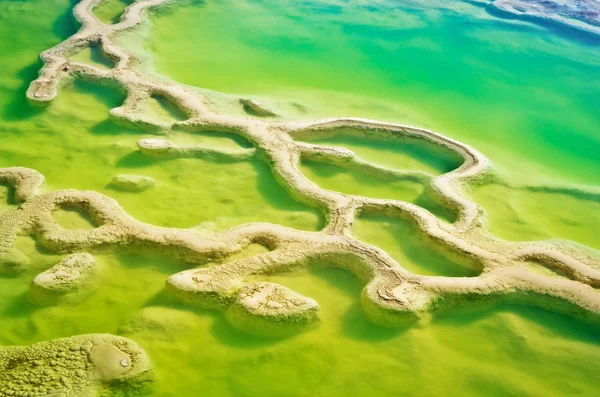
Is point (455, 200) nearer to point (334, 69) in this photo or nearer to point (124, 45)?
point (334, 69)

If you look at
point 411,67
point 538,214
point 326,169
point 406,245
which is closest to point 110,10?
point 411,67


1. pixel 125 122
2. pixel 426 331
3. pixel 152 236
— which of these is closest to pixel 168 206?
pixel 152 236

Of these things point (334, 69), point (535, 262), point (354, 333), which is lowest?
point (354, 333)

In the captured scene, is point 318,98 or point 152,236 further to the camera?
point 318,98

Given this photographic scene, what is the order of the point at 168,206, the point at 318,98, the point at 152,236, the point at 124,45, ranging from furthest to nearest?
the point at 124,45 < the point at 318,98 < the point at 168,206 < the point at 152,236

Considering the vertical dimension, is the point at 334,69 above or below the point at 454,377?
above

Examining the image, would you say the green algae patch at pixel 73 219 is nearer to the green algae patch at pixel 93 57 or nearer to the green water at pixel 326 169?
the green water at pixel 326 169
